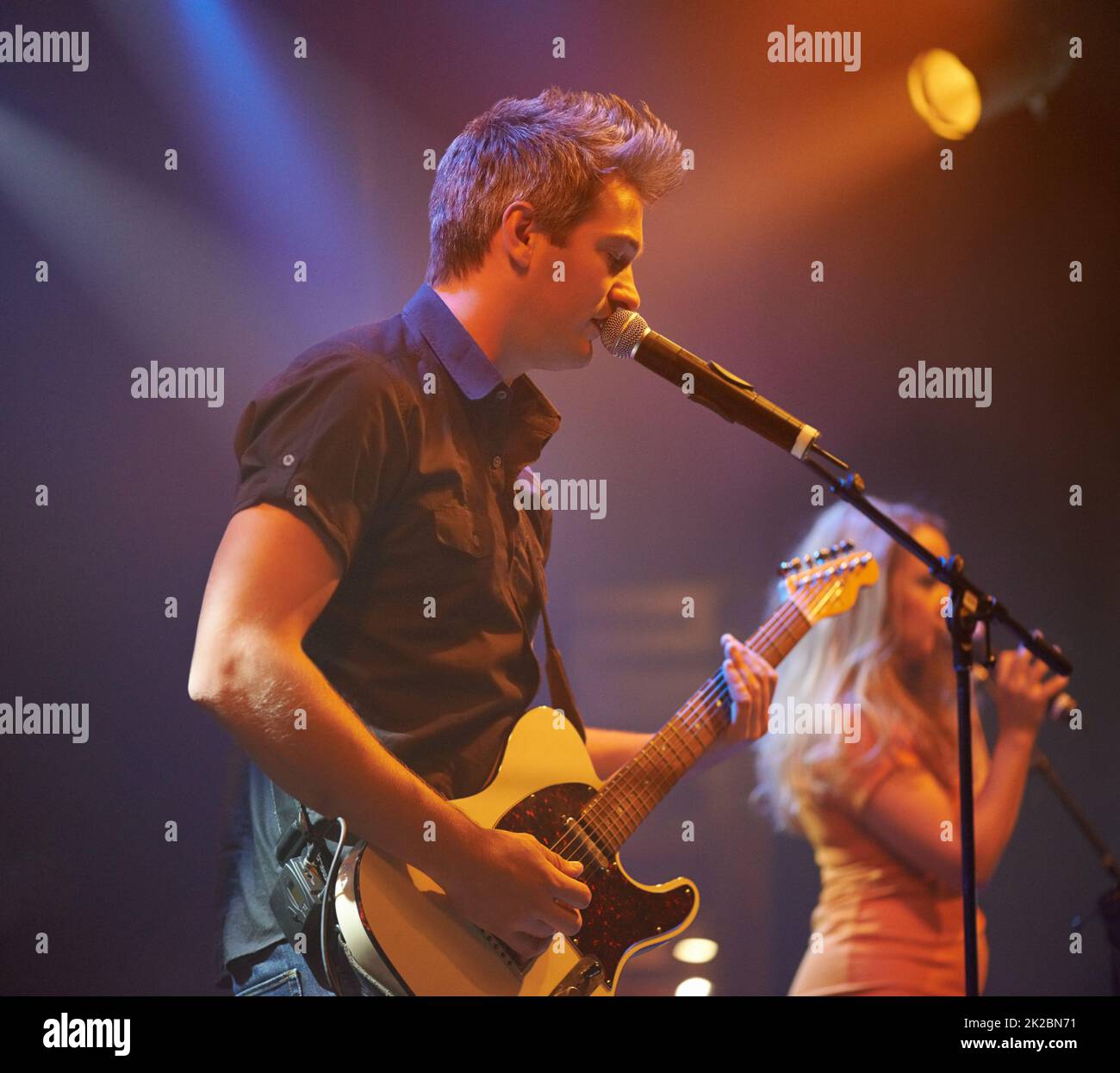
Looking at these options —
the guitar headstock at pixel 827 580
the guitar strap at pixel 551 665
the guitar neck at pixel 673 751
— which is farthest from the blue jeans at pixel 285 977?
the guitar headstock at pixel 827 580

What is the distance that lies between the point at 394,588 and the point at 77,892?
1282 mm

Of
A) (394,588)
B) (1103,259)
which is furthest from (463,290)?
(1103,259)

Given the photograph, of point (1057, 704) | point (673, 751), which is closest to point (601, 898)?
point (673, 751)

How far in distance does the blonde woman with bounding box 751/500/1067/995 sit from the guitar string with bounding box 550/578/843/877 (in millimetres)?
580

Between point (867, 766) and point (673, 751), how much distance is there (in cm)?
89

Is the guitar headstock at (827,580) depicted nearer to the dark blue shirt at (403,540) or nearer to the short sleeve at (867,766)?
the short sleeve at (867,766)

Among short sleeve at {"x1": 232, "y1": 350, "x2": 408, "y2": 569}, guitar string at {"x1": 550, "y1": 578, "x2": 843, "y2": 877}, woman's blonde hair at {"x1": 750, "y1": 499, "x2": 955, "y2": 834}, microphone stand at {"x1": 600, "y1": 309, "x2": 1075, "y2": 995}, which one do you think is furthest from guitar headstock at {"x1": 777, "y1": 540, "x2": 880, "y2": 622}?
short sleeve at {"x1": 232, "y1": 350, "x2": 408, "y2": 569}

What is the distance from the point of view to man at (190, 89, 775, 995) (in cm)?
172

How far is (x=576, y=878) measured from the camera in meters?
1.97

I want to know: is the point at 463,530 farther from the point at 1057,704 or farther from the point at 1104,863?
the point at 1104,863

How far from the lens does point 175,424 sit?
2.69 m

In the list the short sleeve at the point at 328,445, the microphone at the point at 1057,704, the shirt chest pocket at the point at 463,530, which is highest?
the short sleeve at the point at 328,445

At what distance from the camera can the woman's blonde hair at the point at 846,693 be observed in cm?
297
